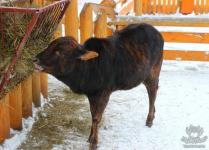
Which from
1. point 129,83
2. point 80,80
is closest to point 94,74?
point 80,80

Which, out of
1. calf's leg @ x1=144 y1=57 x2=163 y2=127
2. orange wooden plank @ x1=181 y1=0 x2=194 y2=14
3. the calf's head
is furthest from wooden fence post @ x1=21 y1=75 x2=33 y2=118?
orange wooden plank @ x1=181 y1=0 x2=194 y2=14

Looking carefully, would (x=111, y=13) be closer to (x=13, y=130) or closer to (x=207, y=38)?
(x=207, y=38)

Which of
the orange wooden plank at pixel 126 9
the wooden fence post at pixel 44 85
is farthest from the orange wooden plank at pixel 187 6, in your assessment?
the wooden fence post at pixel 44 85

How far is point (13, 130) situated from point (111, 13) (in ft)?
12.9

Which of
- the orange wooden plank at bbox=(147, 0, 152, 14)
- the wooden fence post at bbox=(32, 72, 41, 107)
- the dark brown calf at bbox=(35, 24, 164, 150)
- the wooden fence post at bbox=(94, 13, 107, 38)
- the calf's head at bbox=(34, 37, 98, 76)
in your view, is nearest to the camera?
the calf's head at bbox=(34, 37, 98, 76)

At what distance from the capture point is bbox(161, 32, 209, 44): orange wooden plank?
8250 millimetres

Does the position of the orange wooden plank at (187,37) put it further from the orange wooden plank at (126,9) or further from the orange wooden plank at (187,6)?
the orange wooden plank at (187,6)

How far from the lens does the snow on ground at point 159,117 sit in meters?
4.98

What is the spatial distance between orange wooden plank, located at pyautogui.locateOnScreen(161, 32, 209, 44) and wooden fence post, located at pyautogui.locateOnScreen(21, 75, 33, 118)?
403 cm

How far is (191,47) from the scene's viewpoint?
34.2ft

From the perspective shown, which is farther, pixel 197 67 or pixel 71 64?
pixel 197 67

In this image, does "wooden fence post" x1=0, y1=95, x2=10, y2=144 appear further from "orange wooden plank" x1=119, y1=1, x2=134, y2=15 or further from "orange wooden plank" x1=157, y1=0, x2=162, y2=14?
"orange wooden plank" x1=157, y1=0, x2=162, y2=14

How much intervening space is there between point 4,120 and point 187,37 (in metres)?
4.92

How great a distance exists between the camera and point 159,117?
19.1 ft
